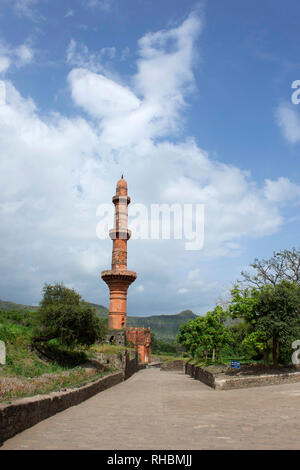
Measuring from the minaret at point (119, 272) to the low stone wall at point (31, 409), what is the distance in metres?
34.3

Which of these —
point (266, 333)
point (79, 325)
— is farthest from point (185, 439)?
point (79, 325)

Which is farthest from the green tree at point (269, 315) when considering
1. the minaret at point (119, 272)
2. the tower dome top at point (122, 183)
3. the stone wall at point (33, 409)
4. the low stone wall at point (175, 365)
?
the tower dome top at point (122, 183)

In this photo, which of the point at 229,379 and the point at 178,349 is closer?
the point at 229,379

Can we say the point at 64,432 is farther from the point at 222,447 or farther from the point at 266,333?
the point at 266,333

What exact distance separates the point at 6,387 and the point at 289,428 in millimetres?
7112

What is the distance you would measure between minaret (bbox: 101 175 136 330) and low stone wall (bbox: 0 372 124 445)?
34.3 m

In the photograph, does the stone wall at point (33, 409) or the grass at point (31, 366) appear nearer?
the stone wall at point (33, 409)

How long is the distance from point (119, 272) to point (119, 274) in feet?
0.86

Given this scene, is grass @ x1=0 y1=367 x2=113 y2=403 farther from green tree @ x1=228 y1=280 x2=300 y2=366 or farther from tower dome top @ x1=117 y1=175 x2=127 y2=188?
tower dome top @ x1=117 y1=175 x2=127 y2=188

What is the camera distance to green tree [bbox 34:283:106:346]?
2267 centimetres

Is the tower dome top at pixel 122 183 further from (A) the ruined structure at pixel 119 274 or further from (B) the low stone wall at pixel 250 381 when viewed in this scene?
(B) the low stone wall at pixel 250 381

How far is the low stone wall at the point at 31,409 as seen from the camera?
6.79 metres

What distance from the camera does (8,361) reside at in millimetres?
17281

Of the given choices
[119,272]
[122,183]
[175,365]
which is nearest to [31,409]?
[119,272]
